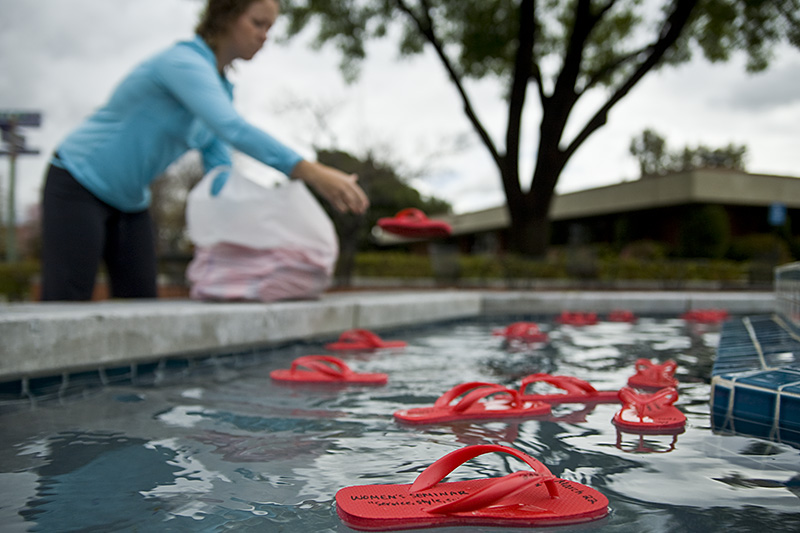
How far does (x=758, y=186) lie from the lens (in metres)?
25.1

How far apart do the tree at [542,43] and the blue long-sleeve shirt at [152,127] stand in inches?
439

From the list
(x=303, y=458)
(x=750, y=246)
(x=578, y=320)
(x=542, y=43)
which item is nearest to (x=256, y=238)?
(x=303, y=458)

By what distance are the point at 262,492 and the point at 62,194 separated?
263cm

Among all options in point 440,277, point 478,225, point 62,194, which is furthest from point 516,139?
point 478,225

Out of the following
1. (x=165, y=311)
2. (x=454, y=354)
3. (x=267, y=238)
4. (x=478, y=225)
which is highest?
(x=478, y=225)

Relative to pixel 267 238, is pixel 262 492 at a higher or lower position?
lower

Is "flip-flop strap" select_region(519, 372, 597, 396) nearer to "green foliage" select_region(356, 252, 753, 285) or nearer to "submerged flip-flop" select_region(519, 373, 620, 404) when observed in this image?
"submerged flip-flop" select_region(519, 373, 620, 404)

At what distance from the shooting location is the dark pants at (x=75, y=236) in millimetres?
3355

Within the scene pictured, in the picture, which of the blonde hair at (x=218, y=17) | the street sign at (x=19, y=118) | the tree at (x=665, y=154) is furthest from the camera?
the tree at (x=665, y=154)

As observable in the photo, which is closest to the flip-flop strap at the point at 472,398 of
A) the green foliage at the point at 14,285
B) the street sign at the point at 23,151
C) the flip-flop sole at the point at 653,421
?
the flip-flop sole at the point at 653,421

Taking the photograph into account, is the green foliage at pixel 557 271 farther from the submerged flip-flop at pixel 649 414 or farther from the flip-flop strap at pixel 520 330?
the submerged flip-flop at pixel 649 414

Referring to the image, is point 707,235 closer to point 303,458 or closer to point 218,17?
point 218,17

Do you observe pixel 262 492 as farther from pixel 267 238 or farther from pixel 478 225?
pixel 478 225

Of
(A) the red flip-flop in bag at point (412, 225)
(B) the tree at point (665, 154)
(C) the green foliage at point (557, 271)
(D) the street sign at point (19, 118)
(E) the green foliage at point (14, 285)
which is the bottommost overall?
(E) the green foliage at point (14, 285)
